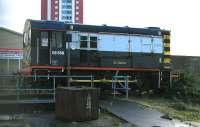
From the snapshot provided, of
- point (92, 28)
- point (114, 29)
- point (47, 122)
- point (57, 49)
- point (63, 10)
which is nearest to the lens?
point (47, 122)

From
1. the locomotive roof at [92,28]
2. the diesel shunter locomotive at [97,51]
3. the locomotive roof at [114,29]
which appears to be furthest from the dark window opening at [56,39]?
the locomotive roof at [114,29]

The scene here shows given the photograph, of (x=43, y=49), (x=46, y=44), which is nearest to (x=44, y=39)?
(x=46, y=44)

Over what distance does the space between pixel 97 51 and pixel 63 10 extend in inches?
615

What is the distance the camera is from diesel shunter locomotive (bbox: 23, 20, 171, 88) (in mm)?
21906

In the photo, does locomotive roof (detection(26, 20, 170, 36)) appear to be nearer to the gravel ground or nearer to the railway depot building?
the gravel ground

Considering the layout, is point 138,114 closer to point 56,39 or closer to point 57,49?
point 57,49

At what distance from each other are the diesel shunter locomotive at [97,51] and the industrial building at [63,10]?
13169 millimetres

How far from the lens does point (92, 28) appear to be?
23062 millimetres

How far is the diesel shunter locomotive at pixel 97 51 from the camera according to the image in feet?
71.9

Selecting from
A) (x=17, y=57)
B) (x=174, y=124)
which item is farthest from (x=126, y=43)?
(x=17, y=57)

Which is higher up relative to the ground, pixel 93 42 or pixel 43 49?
pixel 93 42

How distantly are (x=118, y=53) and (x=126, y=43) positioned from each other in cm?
73

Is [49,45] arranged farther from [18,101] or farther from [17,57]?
[17,57]

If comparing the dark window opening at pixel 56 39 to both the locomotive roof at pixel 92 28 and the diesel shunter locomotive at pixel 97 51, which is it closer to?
the diesel shunter locomotive at pixel 97 51
